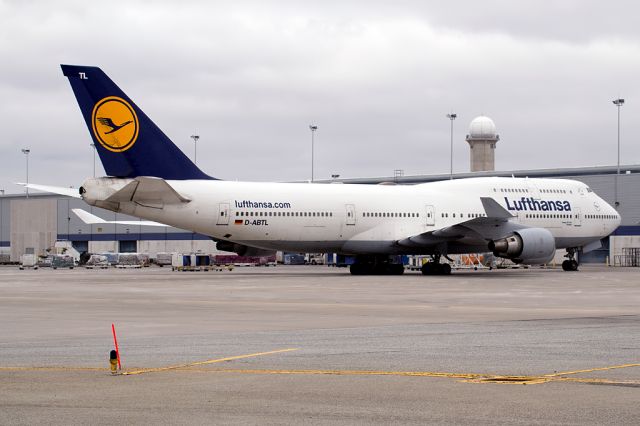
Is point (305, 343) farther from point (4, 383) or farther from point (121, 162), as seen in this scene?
point (121, 162)

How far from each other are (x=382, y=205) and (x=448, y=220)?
166 inches

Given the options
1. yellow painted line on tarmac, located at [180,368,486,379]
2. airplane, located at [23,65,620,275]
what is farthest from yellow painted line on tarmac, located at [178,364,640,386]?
airplane, located at [23,65,620,275]

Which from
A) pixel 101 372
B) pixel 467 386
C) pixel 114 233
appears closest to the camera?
pixel 467 386

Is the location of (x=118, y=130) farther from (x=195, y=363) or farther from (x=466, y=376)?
(x=466, y=376)

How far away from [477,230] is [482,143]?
76.2 metres

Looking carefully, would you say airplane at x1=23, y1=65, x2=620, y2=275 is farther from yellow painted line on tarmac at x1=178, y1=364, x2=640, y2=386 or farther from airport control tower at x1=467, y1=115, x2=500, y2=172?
airport control tower at x1=467, y1=115, x2=500, y2=172

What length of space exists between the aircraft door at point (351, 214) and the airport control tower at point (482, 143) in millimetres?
74979

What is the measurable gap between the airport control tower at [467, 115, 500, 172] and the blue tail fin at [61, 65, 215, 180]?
3237 inches

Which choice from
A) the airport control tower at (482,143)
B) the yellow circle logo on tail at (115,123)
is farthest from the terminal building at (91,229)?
the yellow circle logo on tail at (115,123)

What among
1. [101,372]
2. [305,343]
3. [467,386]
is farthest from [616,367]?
[101,372]

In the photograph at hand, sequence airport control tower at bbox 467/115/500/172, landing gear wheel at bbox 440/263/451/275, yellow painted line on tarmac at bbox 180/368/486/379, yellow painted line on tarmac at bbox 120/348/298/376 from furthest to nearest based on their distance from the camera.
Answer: airport control tower at bbox 467/115/500/172 < landing gear wheel at bbox 440/263/451/275 < yellow painted line on tarmac at bbox 120/348/298/376 < yellow painted line on tarmac at bbox 180/368/486/379

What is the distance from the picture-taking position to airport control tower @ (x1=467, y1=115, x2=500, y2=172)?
12168 centimetres

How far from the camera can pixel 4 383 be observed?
11.2m

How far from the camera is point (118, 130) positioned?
139 feet
